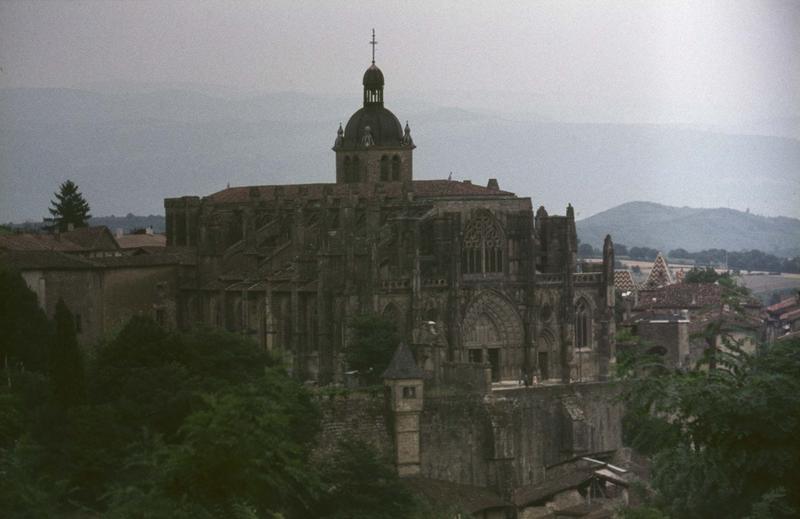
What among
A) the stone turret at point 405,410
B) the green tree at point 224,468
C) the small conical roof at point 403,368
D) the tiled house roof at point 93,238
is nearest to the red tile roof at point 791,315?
the tiled house roof at point 93,238

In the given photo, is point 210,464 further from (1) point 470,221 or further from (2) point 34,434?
(1) point 470,221

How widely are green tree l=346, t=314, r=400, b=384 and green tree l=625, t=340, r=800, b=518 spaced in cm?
2349

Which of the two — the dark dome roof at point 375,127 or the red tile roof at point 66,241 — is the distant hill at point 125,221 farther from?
the red tile roof at point 66,241

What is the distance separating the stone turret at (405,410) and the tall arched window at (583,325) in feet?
74.9

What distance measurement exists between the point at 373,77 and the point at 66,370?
131 ft

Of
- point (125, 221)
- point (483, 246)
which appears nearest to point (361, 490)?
point (483, 246)

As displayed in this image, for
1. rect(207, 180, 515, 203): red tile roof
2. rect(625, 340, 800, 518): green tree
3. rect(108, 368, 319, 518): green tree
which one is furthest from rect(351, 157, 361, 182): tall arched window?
rect(625, 340, 800, 518): green tree

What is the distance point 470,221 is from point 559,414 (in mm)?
12513

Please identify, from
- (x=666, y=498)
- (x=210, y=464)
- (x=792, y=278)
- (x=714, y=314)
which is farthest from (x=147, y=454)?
(x=792, y=278)

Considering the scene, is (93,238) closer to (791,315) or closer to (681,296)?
(791,315)

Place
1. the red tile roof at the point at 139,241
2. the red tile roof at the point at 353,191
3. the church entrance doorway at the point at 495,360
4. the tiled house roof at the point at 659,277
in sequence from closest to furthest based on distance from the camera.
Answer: the church entrance doorway at the point at 495,360
the red tile roof at the point at 353,191
the red tile roof at the point at 139,241
the tiled house roof at the point at 659,277

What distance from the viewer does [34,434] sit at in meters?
53.6

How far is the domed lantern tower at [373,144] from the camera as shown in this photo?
93750mm

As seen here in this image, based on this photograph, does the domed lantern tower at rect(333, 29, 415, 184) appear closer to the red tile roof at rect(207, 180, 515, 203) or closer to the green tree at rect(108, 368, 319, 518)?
the red tile roof at rect(207, 180, 515, 203)
